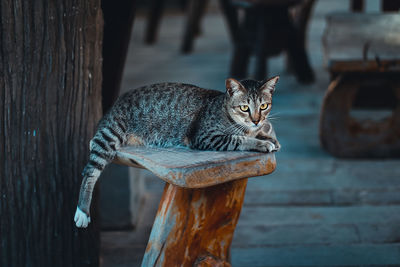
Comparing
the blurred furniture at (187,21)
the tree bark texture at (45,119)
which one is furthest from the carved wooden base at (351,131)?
the blurred furniture at (187,21)

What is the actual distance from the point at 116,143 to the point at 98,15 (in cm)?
53

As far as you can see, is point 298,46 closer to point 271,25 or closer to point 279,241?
point 271,25

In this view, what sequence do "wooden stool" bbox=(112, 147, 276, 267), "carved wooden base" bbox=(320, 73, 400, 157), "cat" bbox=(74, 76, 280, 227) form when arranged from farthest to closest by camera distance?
"carved wooden base" bbox=(320, 73, 400, 157), "cat" bbox=(74, 76, 280, 227), "wooden stool" bbox=(112, 147, 276, 267)

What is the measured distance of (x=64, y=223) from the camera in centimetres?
229

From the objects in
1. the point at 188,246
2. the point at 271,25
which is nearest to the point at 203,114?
the point at 188,246

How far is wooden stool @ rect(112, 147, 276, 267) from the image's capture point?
1.93m

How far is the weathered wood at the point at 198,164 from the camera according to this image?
1.83 metres

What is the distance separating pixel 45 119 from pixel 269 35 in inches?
141

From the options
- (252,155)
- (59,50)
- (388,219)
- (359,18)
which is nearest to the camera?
(252,155)

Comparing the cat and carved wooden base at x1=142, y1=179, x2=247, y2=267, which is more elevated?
the cat

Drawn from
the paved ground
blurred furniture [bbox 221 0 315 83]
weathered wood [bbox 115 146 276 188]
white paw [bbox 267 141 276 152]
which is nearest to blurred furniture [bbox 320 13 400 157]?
the paved ground

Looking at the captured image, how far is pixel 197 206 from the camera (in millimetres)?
2068

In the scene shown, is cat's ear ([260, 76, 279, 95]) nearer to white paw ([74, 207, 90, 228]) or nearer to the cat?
the cat

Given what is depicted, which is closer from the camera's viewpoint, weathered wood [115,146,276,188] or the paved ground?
weathered wood [115,146,276,188]
